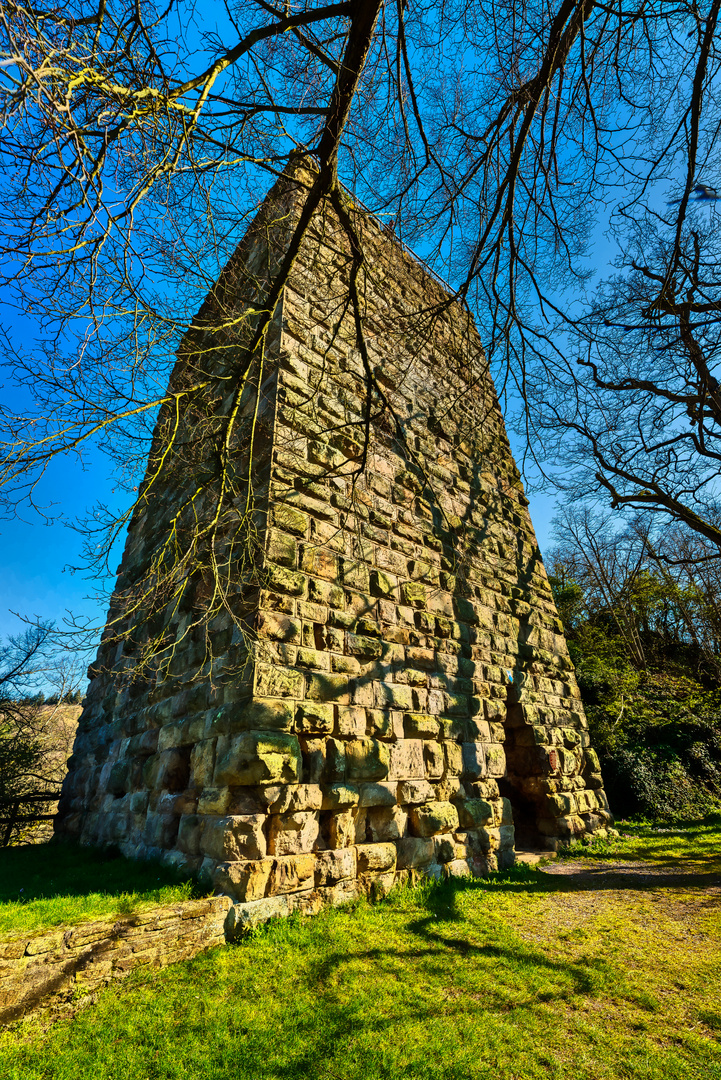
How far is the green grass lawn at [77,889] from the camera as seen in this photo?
2.59m

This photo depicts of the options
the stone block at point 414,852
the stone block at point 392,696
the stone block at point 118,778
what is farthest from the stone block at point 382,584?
the stone block at point 118,778

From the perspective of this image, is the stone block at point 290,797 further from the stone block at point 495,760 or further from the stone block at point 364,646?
the stone block at point 495,760

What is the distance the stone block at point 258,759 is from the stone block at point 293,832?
215mm

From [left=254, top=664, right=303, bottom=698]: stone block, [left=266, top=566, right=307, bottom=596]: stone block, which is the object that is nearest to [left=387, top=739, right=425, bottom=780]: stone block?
[left=254, top=664, right=303, bottom=698]: stone block

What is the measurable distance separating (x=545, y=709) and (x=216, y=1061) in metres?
5.14

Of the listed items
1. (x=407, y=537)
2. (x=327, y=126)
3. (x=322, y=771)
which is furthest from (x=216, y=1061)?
(x=327, y=126)

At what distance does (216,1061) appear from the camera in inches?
78.2

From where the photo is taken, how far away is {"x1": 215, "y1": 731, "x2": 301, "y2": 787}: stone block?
305 cm

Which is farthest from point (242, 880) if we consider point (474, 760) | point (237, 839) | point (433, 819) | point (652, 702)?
point (652, 702)

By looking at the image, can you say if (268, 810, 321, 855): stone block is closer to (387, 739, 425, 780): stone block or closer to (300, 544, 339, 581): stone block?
(387, 739, 425, 780): stone block

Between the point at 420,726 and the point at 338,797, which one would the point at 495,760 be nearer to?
the point at 420,726

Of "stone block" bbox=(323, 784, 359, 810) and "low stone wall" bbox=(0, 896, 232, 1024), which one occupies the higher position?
"stone block" bbox=(323, 784, 359, 810)

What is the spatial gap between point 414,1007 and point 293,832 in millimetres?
1071

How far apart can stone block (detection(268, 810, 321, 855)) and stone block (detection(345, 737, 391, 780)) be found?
0.43m
